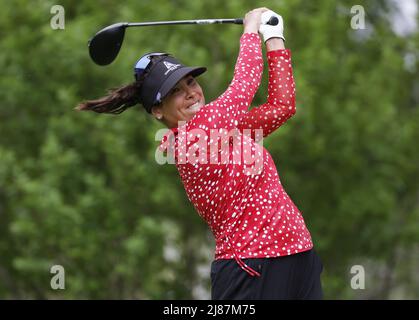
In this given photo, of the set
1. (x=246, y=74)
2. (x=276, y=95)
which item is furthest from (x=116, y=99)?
(x=276, y=95)

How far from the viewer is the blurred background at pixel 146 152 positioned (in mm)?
8188

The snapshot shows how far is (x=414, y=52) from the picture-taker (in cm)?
1040

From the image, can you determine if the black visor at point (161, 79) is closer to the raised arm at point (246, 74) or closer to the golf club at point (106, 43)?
the raised arm at point (246, 74)

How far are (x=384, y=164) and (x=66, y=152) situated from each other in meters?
3.37

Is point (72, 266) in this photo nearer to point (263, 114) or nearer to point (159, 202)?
point (159, 202)

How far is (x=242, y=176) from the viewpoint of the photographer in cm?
366

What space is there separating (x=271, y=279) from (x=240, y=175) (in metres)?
0.44

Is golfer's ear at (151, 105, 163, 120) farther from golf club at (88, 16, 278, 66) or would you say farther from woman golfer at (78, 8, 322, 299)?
golf club at (88, 16, 278, 66)

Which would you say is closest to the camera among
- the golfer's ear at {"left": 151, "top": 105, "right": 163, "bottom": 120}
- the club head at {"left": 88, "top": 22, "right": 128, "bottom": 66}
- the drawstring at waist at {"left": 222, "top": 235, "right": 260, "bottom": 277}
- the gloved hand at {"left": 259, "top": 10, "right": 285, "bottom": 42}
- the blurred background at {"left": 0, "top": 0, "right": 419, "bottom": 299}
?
the drawstring at waist at {"left": 222, "top": 235, "right": 260, "bottom": 277}

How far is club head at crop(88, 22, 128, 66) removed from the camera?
4227mm

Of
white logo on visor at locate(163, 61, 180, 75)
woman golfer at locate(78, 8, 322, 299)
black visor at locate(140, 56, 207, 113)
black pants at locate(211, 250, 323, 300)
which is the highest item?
white logo on visor at locate(163, 61, 180, 75)

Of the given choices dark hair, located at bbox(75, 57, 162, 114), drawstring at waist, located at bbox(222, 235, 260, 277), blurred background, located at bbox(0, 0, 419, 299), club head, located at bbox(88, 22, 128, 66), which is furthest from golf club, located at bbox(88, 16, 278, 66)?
blurred background, located at bbox(0, 0, 419, 299)

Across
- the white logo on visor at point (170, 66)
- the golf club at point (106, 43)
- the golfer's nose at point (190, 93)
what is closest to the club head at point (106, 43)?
the golf club at point (106, 43)

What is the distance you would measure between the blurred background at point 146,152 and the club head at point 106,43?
372 cm
